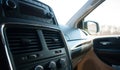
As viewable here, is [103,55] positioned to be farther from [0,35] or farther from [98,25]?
[0,35]

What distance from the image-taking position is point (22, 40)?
38.6 inches

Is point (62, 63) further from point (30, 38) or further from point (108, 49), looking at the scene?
point (108, 49)

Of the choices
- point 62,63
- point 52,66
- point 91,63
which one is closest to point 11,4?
point 52,66

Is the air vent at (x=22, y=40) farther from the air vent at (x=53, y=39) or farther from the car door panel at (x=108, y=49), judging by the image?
the car door panel at (x=108, y=49)

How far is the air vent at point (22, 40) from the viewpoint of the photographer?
0.93 meters

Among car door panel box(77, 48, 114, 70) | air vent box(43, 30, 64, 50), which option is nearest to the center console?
air vent box(43, 30, 64, 50)

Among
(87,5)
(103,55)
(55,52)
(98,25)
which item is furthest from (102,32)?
(55,52)

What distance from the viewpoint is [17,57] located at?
92cm

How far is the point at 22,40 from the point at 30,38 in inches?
4.1

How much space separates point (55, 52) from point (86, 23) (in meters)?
2.07

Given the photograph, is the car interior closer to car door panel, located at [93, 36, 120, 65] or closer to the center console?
the center console

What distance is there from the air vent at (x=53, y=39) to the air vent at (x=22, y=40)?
127 millimetres

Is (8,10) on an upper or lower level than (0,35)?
upper

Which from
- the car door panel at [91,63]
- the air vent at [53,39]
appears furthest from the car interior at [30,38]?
the car door panel at [91,63]
